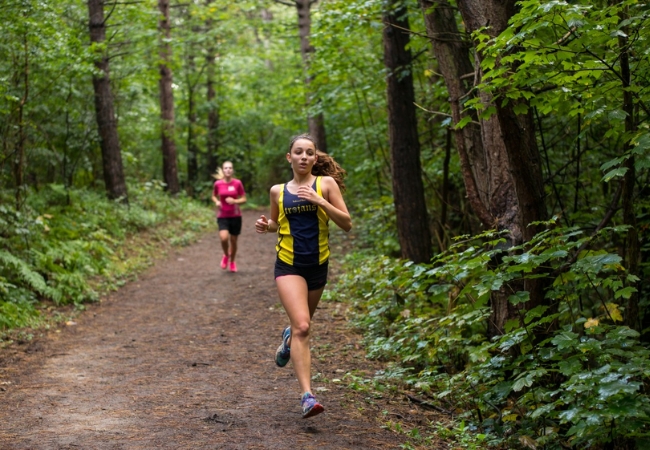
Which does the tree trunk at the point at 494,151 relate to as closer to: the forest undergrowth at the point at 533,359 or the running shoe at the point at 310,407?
the forest undergrowth at the point at 533,359

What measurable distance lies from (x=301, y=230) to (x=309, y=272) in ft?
1.16

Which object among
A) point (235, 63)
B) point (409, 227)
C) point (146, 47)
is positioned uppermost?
point (235, 63)

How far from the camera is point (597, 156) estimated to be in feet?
29.8

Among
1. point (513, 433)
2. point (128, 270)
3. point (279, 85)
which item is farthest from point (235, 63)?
point (513, 433)

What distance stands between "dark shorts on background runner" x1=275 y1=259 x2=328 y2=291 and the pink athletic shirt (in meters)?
7.23

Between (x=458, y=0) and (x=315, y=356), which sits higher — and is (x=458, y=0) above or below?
above

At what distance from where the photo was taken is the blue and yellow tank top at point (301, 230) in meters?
5.33

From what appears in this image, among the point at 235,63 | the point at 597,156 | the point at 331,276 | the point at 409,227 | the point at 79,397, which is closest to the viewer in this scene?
the point at 79,397

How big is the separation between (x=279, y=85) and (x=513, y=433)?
2408cm

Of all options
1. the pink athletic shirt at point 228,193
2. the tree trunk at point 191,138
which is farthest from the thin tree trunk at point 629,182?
the tree trunk at point 191,138

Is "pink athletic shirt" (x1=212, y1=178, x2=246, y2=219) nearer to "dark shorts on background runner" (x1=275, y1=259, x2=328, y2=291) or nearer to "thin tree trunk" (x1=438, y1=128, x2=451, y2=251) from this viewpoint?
"thin tree trunk" (x1=438, y1=128, x2=451, y2=251)

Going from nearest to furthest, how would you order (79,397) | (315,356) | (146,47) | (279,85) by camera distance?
1. (79,397)
2. (315,356)
3. (146,47)
4. (279,85)

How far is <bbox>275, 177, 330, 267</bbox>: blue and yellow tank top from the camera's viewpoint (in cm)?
533

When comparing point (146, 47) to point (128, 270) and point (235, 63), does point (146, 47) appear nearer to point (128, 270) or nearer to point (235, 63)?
point (128, 270)
